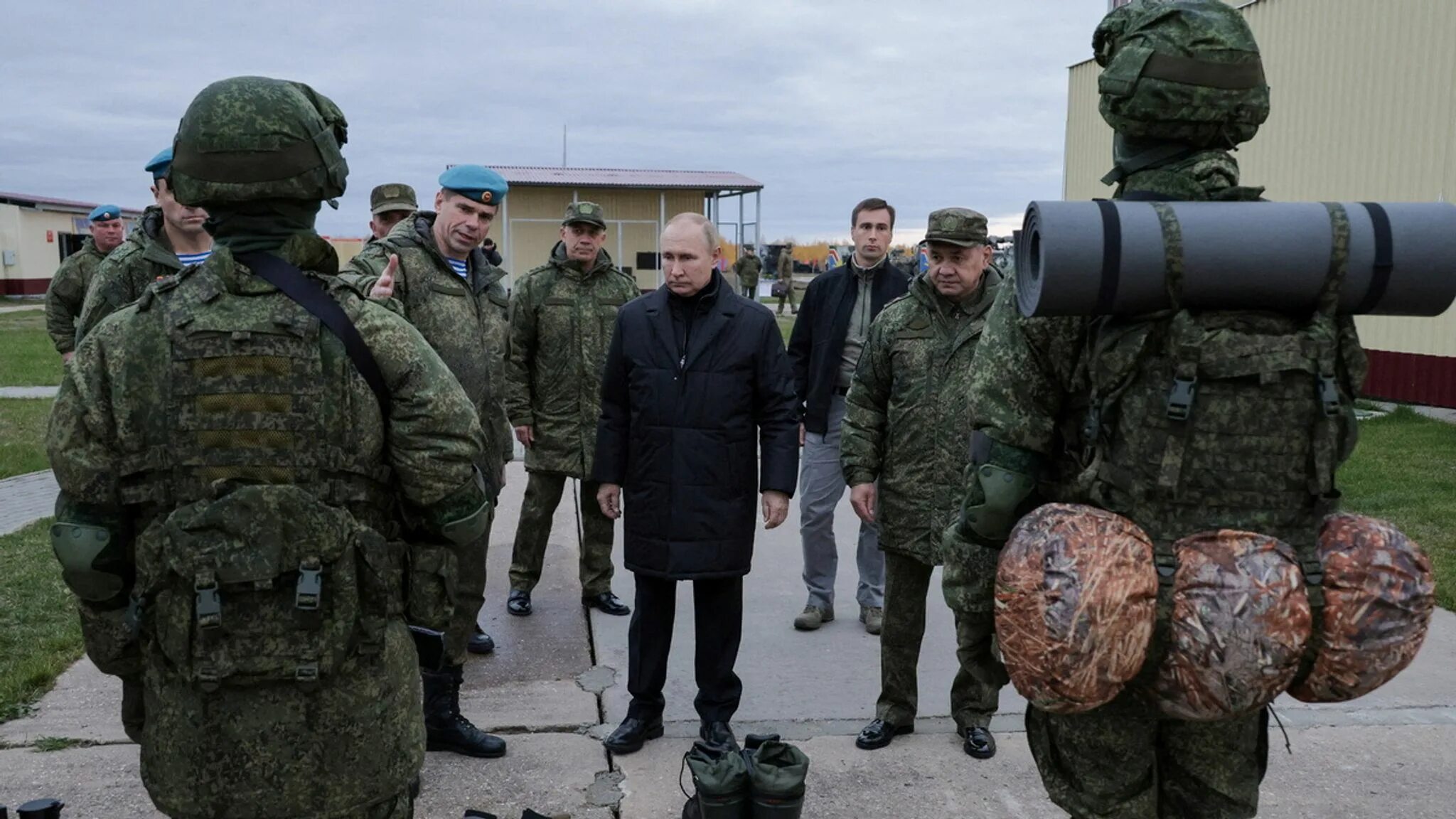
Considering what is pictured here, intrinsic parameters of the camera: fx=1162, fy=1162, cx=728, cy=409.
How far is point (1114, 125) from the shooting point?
261cm

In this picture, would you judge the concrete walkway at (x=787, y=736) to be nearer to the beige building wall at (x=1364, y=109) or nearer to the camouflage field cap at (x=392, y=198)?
the camouflage field cap at (x=392, y=198)

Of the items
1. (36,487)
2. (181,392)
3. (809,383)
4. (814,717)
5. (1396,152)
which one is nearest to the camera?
(181,392)

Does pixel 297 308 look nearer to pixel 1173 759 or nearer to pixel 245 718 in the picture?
pixel 245 718

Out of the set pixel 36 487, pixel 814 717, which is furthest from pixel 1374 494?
pixel 36 487

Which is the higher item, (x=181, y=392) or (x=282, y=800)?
(x=181, y=392)

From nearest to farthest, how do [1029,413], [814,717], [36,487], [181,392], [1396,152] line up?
[181,392] < [1029,413] < [814,717] < [36,487] < [1396,152]

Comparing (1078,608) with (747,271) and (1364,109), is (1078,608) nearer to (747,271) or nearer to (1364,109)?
(1364,109)

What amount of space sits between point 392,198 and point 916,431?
11.1 ft

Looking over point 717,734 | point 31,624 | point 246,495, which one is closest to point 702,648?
point 717,734

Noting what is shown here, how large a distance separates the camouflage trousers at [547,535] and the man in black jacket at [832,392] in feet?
3.33

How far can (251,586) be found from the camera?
237 centimetres

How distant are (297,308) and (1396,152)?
43.3ft

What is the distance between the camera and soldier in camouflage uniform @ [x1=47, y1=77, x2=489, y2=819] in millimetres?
2357

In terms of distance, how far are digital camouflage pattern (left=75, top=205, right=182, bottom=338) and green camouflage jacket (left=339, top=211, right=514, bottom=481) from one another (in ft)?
2.45
